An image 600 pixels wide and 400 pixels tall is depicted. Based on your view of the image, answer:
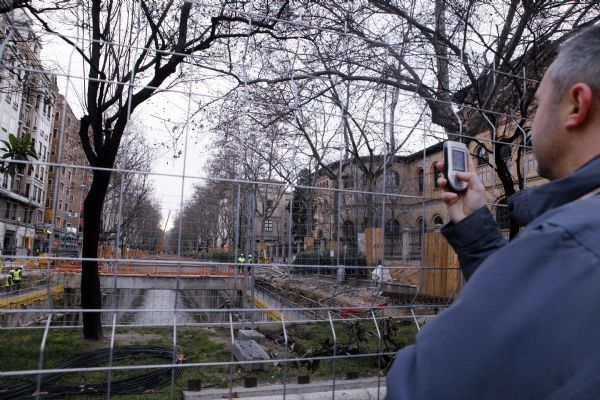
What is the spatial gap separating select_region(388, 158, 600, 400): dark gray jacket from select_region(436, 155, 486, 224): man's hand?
0.77 meters

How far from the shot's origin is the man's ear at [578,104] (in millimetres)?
785

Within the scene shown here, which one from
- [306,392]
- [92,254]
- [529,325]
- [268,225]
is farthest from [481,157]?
[529,325]

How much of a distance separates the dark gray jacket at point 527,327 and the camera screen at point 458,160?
3.26ft

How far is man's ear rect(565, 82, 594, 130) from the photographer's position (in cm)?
78

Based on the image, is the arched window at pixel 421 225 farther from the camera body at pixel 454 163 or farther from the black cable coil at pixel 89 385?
the camera body at pixel 454 163

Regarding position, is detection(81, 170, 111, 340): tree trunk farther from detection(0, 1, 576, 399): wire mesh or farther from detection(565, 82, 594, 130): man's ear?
detection(565, 82, 594, 130): man's ear

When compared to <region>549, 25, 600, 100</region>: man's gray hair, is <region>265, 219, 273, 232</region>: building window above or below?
above

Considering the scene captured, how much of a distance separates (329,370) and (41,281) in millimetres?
4034

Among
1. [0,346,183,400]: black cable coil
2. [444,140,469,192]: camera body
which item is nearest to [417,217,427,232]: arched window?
[0,346,183,400]: black cable coil

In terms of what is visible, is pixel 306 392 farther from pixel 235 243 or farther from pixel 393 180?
pixel 393 180

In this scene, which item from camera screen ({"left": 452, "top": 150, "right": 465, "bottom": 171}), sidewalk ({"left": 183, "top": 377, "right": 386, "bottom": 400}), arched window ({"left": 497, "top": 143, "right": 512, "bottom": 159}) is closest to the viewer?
camera screen ({"left": 452, "top": 150, "right": 465, "bottom": 171})

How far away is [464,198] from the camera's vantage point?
1.46 meters

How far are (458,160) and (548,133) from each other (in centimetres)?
83

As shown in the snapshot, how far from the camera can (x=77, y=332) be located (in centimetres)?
757
